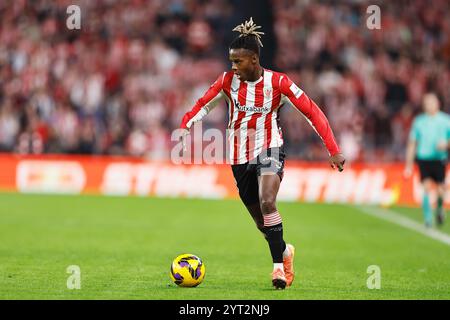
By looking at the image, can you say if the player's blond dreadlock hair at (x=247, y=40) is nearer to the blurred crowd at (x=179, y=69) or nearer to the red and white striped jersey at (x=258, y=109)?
the red and white striped jersey at (x=258, y=109)

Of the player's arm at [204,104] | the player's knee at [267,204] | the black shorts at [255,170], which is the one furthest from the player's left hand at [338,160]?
the player's arm at [204,104]

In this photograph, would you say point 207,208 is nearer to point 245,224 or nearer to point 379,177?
point 245,224

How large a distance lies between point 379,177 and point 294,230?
8108mm

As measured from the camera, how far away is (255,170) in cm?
937

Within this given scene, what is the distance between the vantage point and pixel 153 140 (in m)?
25.4

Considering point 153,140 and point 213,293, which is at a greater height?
point 153,140

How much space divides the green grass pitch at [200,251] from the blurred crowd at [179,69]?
3.78m

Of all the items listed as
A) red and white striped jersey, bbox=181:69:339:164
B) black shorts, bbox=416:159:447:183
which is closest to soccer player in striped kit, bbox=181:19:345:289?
red and white striped jersey, bbox=181:69:339:164

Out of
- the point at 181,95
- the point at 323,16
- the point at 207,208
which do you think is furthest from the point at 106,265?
the point at 323,16

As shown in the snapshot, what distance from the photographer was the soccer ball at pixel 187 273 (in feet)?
29.7

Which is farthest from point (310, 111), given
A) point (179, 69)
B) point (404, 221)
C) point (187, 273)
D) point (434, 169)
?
point (179, 69)

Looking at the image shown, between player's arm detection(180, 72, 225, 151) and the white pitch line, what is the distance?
6.36 m

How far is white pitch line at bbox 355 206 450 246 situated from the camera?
15789 millimetres
